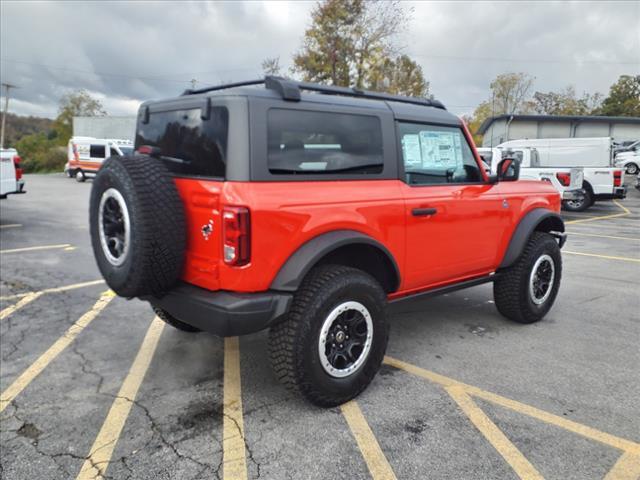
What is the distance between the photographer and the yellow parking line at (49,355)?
10.4ft

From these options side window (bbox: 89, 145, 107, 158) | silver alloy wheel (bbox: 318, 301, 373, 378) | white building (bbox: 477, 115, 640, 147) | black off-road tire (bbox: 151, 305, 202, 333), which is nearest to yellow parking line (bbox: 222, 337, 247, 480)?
black off-road tire (bbox: 151, 305, 202, 333)

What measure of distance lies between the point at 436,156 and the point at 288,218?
1608 millimetres

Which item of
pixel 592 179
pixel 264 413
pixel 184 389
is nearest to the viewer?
pixel 264 413

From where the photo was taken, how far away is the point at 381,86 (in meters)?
32.6

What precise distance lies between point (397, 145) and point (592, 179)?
14038 millimetres

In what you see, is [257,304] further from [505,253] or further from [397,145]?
[505,253]

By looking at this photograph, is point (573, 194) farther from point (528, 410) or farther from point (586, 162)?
point (528, 410)

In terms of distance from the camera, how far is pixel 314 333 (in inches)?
111

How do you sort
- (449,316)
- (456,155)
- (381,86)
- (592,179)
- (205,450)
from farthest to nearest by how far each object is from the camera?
(381,86), (592,179), (449,316), (456,155), (205,450)

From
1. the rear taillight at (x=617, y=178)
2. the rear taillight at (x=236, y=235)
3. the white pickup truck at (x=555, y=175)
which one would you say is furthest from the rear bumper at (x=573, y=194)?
the rear taillight at (x=236, y=235)

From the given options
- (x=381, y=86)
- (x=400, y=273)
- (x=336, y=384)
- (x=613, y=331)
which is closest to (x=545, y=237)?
(x=613, y=331)

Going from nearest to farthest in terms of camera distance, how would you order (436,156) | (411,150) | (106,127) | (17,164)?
(411,150) → (436,156) → (17,164) → (106,127)

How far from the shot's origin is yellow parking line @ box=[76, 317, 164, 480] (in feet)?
7.98

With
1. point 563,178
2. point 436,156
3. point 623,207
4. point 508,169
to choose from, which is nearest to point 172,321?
point 436,156
